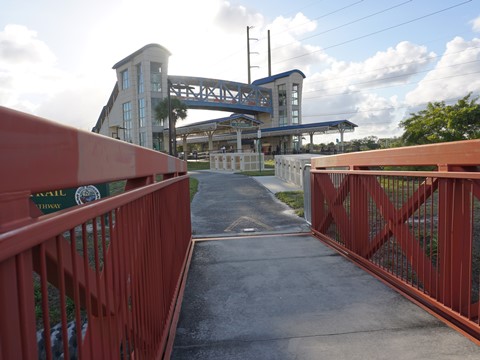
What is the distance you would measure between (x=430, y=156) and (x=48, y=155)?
9.47 feet

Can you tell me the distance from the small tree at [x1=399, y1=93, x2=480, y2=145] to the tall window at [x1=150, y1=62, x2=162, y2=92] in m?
36.5

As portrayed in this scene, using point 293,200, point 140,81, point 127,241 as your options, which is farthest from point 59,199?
point 140,81

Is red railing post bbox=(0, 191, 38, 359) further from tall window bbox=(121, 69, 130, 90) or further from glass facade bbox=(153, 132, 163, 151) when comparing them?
tall window bbox=(121, 69, 130, 90)

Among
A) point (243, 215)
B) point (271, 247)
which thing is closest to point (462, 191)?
point (271, 247)

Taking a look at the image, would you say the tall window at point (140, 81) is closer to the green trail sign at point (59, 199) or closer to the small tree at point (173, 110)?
the small tree at point (173, 110)

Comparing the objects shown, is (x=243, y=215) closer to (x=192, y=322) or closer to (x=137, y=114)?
(x=192, y=322)

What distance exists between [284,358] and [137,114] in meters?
48.8

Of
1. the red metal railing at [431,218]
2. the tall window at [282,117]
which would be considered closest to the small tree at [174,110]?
the tall window at [282,117]

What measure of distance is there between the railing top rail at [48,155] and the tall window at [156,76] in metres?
48.0

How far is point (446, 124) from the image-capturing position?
15680mm

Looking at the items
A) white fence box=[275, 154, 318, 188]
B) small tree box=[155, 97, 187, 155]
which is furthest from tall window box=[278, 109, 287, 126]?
white fence box=[275, 154, 318, 188]

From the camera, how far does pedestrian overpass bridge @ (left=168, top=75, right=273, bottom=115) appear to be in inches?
1930

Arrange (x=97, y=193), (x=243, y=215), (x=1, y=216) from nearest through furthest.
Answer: (x=1, y=216) → (x=97, y=193) → (x=243, y=215)

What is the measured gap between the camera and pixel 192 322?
3.37m
